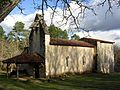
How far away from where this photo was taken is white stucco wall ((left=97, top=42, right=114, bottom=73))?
5800 centimetres

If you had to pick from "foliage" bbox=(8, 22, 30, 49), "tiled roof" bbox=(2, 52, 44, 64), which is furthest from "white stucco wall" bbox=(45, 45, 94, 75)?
"foliage" bbox=(8, 22, 30, 49)

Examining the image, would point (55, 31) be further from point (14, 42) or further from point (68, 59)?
point (14, 42)

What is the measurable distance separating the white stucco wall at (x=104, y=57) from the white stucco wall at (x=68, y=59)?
1720mm

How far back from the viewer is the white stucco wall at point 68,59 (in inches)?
1886

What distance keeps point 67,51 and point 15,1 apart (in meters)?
41.5

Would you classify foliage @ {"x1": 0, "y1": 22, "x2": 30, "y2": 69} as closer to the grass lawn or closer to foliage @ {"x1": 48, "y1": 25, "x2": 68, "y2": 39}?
foliage @ {"x1": 48, "y1": 25, "x2": 68, "y2": 39}

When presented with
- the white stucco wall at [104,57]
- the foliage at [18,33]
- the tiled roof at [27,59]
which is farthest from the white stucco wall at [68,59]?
the foliage at [18,33]

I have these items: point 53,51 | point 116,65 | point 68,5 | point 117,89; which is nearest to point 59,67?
point 53,51

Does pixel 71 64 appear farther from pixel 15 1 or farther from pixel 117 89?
pixel 15 1

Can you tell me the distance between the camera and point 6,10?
389 inches

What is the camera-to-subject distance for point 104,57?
59.5 m

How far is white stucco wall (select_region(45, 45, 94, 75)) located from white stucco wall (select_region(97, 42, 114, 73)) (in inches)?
67.7

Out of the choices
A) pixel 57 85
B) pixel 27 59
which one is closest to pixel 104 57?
pixel 27 59

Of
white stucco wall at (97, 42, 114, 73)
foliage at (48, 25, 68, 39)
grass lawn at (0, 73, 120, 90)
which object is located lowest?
grass lawn at (0, 73, 120, 90)
